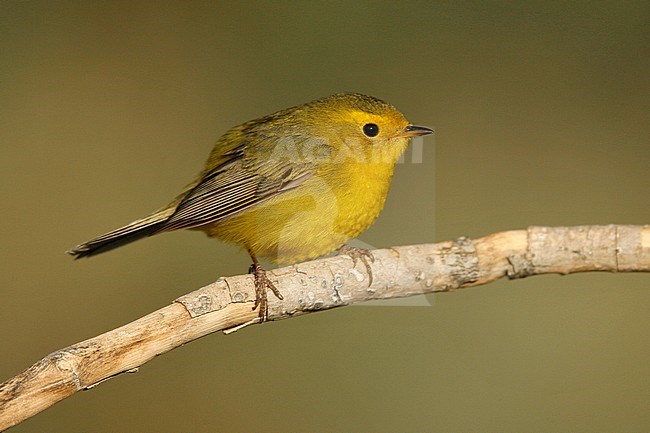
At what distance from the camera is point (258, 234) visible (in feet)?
7.66

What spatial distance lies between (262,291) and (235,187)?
1.40 ft

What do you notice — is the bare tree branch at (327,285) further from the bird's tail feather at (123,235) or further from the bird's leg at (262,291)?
the bird's tail feather at (123,235)

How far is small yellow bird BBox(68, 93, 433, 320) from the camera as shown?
2.33 m

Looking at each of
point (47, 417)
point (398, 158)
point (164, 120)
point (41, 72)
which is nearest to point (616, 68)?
point (398, 158)

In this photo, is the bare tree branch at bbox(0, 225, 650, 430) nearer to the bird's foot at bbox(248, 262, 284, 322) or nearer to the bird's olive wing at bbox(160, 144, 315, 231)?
the bird's foot at bbox(248, 262, 284, 322)

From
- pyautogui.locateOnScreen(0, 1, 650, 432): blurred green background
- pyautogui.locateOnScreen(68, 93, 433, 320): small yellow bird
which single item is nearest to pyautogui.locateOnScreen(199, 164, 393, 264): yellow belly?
pyautogui.locateOnScreen(68, 93, 433, 320): small yellow bird

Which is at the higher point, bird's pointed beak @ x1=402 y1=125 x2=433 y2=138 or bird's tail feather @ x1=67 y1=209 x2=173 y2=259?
bird's pointed beak @ x1=402 y1=125 x2=433 y2=138

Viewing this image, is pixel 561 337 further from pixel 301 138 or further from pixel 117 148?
pixel 117 148

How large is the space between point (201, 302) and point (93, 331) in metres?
1.61

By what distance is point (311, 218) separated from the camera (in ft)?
7.63

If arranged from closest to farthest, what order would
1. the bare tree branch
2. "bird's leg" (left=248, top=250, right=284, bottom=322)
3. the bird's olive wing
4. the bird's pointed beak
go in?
the bare tree branch, "bird's leg" (left=248, top=250, right=284, bottom=322), the bird's olive wing, the bird's pointed beak

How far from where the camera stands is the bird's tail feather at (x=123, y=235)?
2.37 m

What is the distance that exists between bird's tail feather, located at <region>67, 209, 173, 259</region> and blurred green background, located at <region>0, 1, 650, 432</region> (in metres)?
0.99

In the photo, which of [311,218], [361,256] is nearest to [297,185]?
[311,218]
